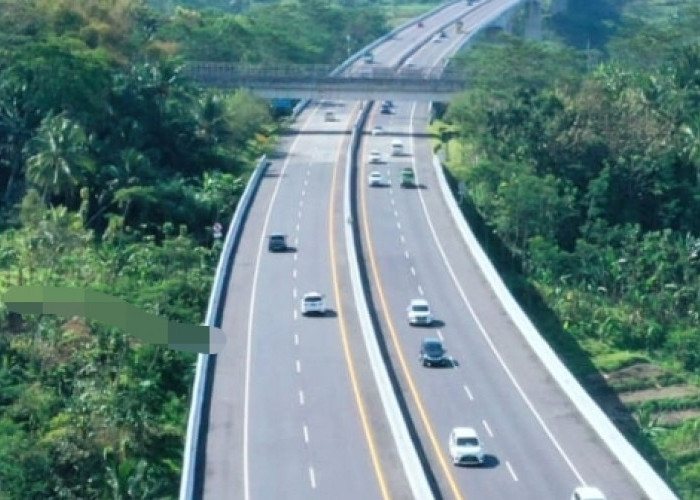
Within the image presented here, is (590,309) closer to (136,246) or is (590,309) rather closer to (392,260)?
(392,260)

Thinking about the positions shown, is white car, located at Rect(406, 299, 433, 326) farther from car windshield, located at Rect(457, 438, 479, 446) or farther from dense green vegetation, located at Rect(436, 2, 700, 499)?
car windshield, located at Rect(457, 438, 479, 446)

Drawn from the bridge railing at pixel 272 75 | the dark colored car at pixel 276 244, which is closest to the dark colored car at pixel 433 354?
the dark colored car at pixel 276 244

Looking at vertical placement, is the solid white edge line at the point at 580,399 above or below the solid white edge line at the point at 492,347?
above

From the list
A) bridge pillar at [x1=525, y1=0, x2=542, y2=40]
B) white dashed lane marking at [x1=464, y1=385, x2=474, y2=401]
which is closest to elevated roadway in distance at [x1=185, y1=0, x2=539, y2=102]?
white dashed lane marking at [x1=464, y1=385, x2=474, y2=401]

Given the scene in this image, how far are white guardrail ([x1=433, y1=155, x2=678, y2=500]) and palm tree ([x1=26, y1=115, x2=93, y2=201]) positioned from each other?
18.3 m

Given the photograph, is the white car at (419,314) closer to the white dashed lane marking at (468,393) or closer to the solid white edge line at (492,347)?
the solid white edge line at (492,347)

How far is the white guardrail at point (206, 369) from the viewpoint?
4922 cm

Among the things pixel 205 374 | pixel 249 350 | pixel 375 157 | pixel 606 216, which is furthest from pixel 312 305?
pixel 375 157

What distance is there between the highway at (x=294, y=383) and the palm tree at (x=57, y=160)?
8.59 meters

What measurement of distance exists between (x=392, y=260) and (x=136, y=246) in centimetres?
1147

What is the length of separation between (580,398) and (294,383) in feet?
31.4

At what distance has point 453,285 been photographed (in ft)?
239

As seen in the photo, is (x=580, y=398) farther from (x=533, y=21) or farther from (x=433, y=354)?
(x=533, y=21)

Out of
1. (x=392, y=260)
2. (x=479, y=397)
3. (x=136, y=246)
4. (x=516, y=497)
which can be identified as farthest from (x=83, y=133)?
(x=516, y=497)
